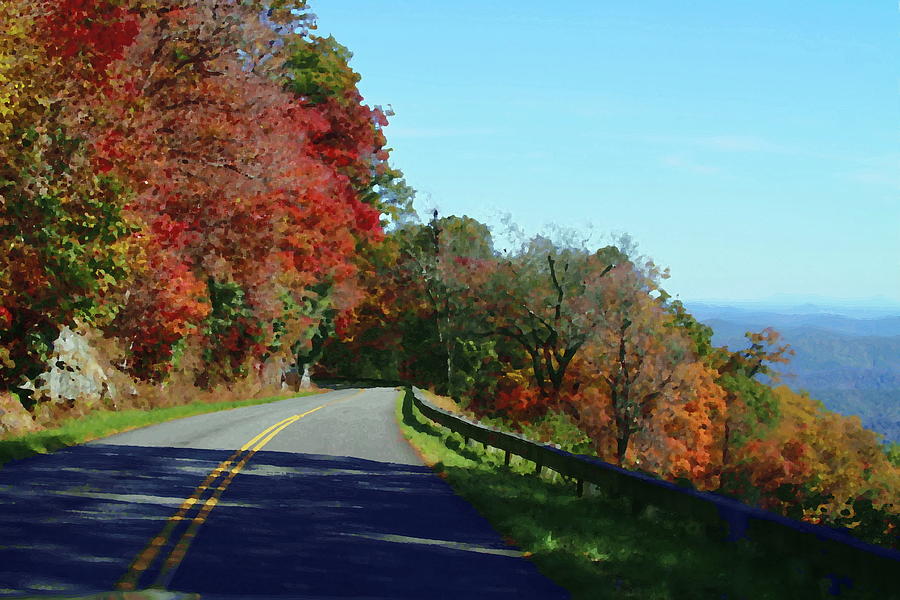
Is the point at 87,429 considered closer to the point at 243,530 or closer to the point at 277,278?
the point at 243,530

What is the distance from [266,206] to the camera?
30.9 meters

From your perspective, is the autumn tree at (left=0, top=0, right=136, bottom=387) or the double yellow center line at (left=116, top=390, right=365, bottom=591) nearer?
the double yellow center line at (left=116, top=390, right=365, bottom=591)

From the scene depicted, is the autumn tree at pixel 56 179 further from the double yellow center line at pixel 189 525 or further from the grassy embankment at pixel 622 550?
the grassy embankment at pixel 622 550

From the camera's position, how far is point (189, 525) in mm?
11812

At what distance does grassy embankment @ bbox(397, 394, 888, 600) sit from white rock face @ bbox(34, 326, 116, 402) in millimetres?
16970

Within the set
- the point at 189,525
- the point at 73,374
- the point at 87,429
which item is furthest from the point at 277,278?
the point at 189,525

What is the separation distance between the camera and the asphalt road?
8.88 meters

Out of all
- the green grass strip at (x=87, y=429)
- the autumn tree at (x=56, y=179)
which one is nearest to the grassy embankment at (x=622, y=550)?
the autumn tree at (x=56, y=179)

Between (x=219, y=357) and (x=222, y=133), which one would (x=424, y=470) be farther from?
(x=219, y=357)

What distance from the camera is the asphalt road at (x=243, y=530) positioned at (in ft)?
29.1

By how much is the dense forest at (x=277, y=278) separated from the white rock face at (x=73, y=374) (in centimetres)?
11

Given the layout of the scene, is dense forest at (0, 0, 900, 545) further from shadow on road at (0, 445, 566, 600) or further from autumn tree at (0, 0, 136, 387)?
shadow on road at (0, 445, 566, 600)

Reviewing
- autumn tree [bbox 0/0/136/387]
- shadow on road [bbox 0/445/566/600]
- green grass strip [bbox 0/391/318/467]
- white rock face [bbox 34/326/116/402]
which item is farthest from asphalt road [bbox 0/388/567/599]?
white rock face [bbox 34/326/116/402]

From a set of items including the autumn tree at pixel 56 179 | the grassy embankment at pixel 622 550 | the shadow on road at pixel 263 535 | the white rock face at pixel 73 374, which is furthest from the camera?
the white rock face at pixel 73 374
